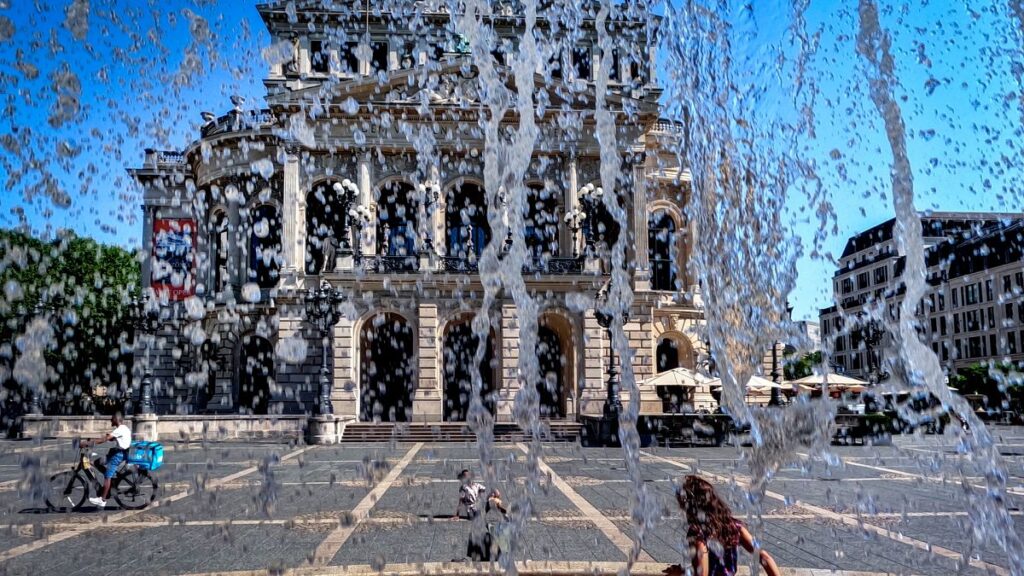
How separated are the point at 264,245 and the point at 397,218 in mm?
6889

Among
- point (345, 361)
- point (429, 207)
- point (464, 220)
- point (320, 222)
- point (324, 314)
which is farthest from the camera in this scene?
point (320, 222)

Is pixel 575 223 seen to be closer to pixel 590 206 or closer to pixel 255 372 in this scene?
pixel 590 206

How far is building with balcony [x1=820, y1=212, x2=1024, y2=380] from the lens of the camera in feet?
131

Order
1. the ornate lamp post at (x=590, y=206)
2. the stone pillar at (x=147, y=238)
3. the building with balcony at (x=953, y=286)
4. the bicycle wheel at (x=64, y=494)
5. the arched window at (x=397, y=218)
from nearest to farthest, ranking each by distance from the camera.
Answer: the bicycle wheel at (x=64, y=494) → the ornate lamp post at (x=590, y=206) → the arched window at (x=397, y=218) → the building with balcony at (x=953, y=286) → the stone pillar at (x=147, y=238)

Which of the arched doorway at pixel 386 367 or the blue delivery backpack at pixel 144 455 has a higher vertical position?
the arched doorway at pixel 386 367

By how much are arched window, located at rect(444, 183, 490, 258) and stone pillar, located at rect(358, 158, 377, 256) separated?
298cm

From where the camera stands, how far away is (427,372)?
3325cm

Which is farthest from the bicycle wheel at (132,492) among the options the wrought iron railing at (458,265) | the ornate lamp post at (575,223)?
the ornate lamp post at (575,223)

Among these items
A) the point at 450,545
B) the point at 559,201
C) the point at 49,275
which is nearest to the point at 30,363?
the point at 49,275

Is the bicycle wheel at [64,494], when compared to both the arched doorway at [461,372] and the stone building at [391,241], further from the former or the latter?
the arched doorway at [461,372]

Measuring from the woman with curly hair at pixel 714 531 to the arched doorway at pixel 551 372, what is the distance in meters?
29.7

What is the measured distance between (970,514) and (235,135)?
3486 centimetres

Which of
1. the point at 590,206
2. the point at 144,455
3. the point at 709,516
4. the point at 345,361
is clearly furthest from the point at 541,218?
the point at 709,516

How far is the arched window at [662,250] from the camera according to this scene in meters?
39.8
